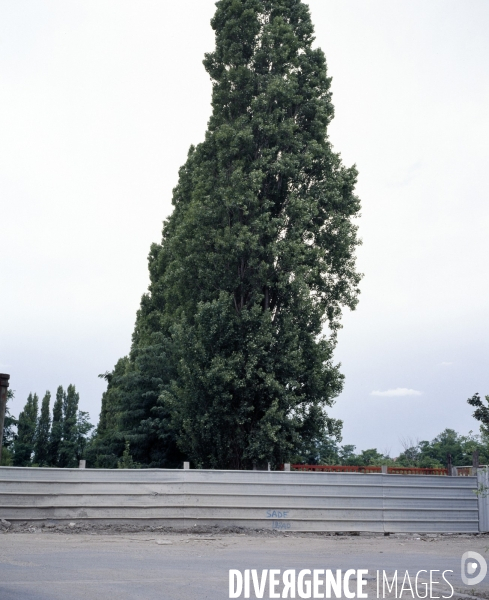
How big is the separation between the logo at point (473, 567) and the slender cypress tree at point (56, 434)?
6692 cm

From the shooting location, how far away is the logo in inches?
450

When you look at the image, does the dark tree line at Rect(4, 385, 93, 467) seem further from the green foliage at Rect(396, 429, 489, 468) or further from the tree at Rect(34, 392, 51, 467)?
the green foliage at Rect(396, 429, 489, 468)

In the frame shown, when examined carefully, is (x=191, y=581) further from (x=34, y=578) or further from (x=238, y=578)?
(x=34, y=578)

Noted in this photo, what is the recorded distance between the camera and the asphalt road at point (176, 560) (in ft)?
30.0

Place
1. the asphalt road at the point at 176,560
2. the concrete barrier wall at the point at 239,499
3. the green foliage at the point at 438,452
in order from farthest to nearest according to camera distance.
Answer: the green foliage at the point at 438,452, the concrete barrier wall at the point at 239,499, the asphalt road at the point at 176,560

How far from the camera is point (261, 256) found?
24969 mm

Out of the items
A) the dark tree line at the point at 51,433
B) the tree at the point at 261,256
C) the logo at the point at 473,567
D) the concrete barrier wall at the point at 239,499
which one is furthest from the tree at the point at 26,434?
the logo at the point at 473,567

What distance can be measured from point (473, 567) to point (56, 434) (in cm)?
7419

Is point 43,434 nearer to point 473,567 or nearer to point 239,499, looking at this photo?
point 239,499

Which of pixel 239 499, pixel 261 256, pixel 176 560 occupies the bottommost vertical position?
pixel 176 560

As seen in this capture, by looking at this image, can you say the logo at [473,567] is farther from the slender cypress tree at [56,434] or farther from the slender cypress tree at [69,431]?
the slender cypress tree at [56,434]

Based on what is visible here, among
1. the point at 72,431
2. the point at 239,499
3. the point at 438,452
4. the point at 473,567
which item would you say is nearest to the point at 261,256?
the point at 239,499

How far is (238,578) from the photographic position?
1030 centimetres

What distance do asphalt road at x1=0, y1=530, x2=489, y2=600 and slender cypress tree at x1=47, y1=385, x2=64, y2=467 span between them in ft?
210
